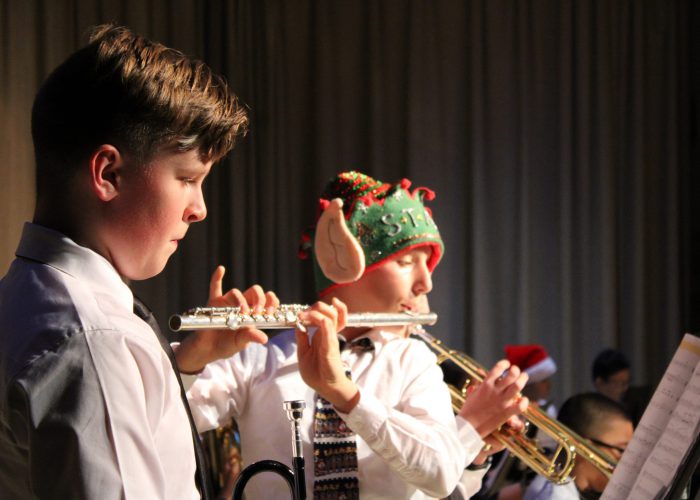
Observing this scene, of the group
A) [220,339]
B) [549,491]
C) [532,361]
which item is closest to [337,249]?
[220,339]

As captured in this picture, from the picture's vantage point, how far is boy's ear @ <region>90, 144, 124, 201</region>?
104 cm

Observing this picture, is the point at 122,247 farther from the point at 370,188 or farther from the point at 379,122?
the point at 379,122

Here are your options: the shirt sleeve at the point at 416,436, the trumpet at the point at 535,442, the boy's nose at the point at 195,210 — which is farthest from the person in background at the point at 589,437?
the boy's nose at the point at 195,210

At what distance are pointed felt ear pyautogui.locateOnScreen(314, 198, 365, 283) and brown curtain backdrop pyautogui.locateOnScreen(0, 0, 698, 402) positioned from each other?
3020 mm

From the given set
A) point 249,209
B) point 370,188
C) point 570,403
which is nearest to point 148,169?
point 370,188

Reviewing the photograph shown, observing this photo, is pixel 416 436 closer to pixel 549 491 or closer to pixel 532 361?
pixel 549 491

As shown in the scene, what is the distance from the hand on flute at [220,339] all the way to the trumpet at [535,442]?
551 millimetres

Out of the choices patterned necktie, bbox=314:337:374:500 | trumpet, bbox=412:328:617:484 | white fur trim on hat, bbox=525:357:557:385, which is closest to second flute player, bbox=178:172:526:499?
patterned necktie, bbox=314:337:374:500

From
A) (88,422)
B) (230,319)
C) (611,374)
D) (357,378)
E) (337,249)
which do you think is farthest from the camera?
(611,374)

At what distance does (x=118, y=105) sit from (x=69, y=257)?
182 millimetres

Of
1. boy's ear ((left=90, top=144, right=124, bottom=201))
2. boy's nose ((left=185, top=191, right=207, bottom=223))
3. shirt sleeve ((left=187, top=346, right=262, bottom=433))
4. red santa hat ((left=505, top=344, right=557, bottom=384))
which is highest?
boy's ear ((left=90, top=144, right=124, bottom=201))

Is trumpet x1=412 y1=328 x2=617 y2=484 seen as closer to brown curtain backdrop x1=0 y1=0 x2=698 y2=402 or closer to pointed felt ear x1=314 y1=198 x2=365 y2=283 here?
pointed felt ear x1=314 y1=198 x2=365 y2=283

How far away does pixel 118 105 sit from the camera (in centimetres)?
104

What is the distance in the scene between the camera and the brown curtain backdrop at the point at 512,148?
525 cm
